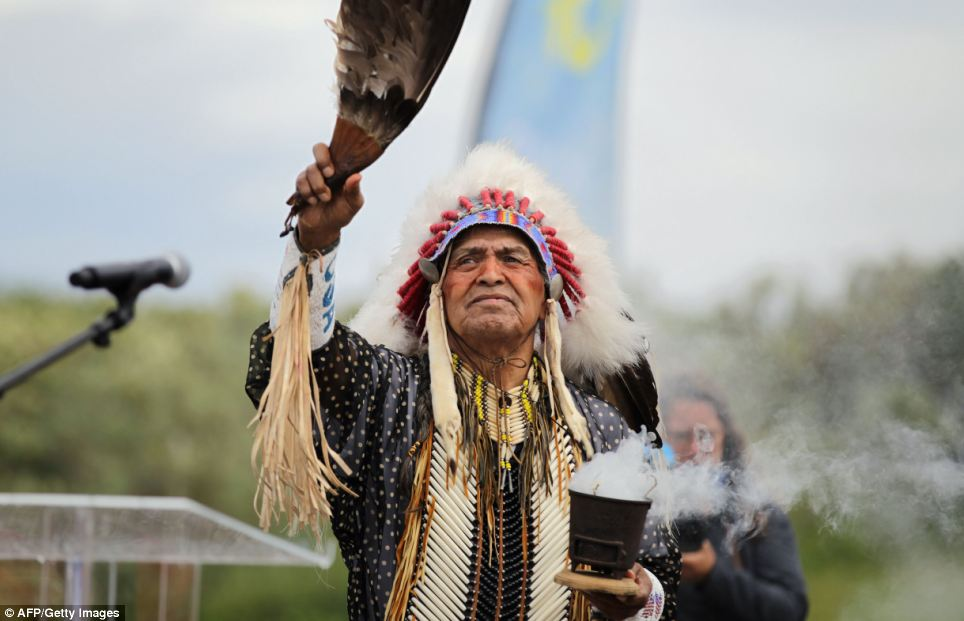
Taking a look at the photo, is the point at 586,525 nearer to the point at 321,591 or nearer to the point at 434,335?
the point at 434,335

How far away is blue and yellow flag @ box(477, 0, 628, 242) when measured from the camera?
27.6 ft

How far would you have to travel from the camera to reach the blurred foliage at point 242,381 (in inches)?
217

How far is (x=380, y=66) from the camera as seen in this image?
10.00 feet

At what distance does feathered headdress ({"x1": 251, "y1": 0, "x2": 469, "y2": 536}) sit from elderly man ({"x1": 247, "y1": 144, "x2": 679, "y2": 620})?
2 cm

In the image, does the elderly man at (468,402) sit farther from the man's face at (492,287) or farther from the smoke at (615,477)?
the smoke at (615,477)

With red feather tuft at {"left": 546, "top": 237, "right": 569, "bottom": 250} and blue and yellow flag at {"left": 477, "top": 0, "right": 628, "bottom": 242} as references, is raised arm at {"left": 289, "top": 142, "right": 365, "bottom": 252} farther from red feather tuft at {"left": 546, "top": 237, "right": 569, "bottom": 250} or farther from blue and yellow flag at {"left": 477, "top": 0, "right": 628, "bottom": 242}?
blue and yellow flag at {"left": 477, "top": 0, "right": 628, "bottom": 242}

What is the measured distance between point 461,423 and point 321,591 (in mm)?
10179

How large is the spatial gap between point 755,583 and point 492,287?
8.79 feet

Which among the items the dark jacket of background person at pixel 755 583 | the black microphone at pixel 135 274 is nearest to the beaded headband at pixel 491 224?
the black microphone at pixel 135 274

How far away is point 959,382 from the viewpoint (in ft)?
16.2

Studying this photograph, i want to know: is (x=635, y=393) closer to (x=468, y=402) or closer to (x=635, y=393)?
(x=635, y=393)

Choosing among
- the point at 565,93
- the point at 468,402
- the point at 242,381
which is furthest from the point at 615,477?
the point at 242,381

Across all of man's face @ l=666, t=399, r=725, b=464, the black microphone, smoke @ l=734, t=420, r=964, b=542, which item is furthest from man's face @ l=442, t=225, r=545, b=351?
man's face @ l=666, t=399, r=725, b=464

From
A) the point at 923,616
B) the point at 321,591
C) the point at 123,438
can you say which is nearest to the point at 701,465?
the point at 923,616
